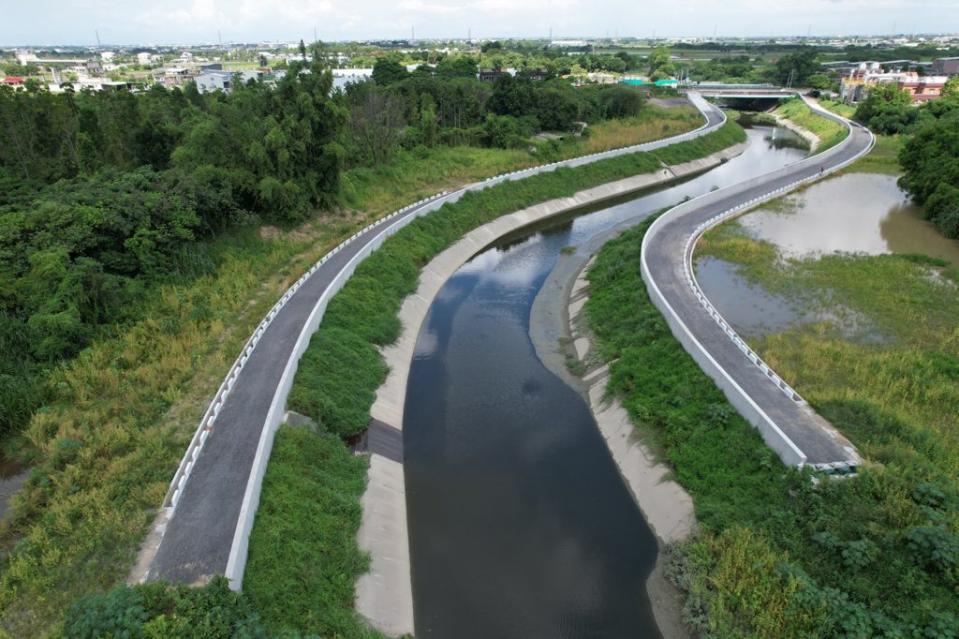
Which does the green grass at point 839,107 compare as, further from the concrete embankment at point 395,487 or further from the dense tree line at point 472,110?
the concrete embankment at point 395,487

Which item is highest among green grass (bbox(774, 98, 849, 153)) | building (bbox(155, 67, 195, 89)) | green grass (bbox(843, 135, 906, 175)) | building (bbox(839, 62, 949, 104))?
building (bbox(155, 67, 195, 89))

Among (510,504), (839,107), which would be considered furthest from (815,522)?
(839,107)

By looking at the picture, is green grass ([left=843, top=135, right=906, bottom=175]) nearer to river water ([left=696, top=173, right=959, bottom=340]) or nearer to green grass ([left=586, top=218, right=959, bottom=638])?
river water ([left=696, top=173, right=959, bottom=340])

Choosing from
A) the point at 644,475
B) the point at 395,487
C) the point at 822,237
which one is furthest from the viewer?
the point at 822,237

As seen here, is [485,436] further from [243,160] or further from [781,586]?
[243,160]

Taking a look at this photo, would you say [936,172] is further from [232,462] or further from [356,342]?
[232,462]

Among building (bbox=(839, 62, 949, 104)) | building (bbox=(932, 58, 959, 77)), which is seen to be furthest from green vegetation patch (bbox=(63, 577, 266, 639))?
building (bbox=(932, 58, 959, 77))
